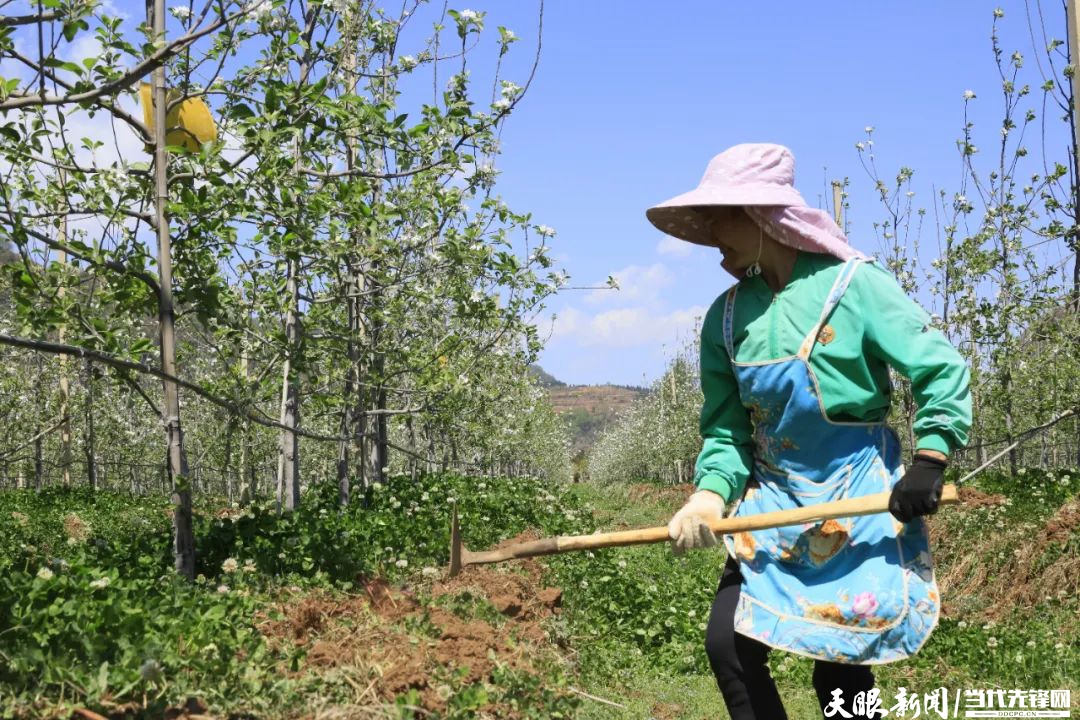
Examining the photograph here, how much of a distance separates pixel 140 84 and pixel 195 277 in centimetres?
106

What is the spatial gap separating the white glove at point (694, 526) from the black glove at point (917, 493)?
1.65 ft

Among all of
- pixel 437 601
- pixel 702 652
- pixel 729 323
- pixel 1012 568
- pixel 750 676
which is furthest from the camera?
pixel 1012 568

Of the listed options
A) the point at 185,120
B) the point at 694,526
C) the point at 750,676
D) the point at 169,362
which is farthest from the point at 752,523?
the point at 185,120

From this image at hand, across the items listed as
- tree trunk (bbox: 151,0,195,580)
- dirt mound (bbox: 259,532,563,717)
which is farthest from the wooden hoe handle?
tree trunk (bbox: 151,0,195,580)

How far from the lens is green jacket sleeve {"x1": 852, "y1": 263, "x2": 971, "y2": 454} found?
265 cm

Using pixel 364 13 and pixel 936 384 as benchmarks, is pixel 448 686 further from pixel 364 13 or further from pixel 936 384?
pixel 364 13

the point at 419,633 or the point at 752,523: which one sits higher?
the point at 752,523

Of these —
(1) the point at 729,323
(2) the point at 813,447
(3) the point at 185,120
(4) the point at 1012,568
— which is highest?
(3) the point at 185,120

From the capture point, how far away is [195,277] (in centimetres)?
524

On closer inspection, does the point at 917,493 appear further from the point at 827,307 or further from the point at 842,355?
the point at 827,307

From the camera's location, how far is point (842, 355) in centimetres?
276

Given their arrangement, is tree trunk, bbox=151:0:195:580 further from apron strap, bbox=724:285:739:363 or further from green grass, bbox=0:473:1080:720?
apron strap, bbox=724:285:739:363

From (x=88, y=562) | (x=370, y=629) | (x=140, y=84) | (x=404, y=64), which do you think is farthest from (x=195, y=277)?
(x=404, y=64)

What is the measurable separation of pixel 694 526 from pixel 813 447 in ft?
1.31
